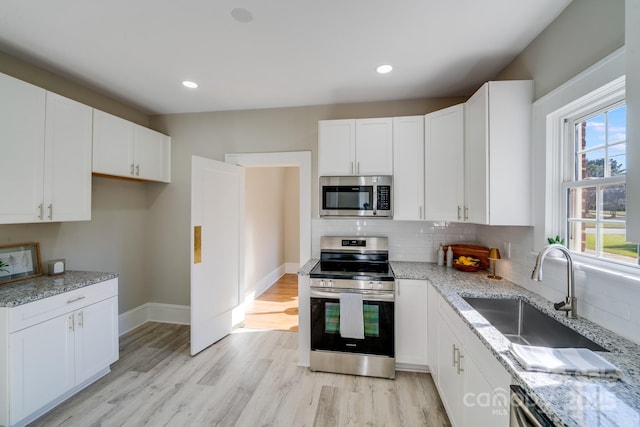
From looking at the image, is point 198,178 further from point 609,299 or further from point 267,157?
point 609,299

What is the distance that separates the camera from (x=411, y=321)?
7.73 ft

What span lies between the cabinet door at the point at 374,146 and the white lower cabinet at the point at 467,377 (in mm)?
1358

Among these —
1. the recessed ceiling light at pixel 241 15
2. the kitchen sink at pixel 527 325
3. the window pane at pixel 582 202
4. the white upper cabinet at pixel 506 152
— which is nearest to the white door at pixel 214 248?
the recessed ceiling light at pixel 241 15

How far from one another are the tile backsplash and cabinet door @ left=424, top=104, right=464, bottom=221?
13.9 inches

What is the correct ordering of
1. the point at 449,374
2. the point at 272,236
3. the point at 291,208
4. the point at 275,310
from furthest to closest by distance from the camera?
1. the point at 291,208
2. the point at 272,236
3. the point at 275,310
4. the point at 449,374

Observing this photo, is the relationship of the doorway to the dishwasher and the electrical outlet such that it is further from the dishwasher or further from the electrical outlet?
the dishwasher

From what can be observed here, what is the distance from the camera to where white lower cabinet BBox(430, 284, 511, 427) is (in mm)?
1122

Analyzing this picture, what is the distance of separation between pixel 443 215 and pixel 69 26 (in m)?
3.23

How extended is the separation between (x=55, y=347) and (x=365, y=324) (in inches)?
94.7

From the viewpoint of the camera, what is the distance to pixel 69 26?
1.78 meters

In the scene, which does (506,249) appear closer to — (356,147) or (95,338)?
(356,147)

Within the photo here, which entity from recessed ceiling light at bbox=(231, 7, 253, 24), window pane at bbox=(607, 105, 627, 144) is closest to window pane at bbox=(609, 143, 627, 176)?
window pane at bbox=(607, 105, 627, 144)

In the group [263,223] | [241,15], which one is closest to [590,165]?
[241,15]

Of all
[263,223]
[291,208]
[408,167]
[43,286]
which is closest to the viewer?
[43,286]
